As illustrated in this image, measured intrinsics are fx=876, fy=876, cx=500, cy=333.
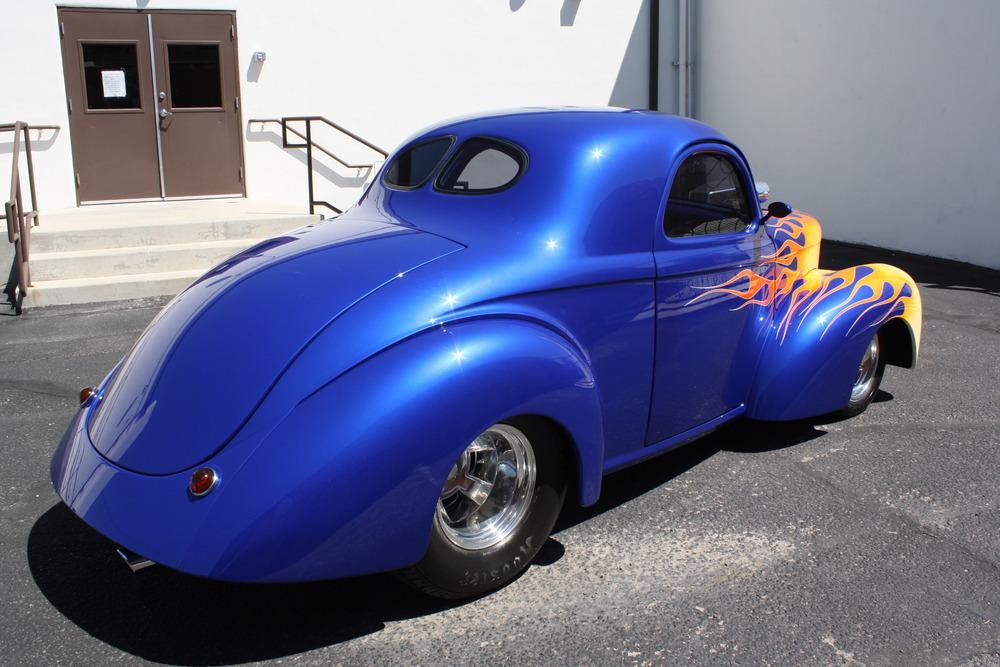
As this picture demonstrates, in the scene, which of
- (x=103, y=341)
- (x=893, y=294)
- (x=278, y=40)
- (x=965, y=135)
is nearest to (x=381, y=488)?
(x=893, y=294)

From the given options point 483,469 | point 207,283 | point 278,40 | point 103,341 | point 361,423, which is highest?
point 278,40

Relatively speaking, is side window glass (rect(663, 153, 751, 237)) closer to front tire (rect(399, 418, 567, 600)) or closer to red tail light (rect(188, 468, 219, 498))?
front tire (rect(399, 418, 567, 600))

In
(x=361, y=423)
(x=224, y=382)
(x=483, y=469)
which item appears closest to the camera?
(x=361, y=423)

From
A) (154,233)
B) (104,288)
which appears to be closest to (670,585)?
(104,288)

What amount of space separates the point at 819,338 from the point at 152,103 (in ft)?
29.1

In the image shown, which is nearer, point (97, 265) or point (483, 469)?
point (483, 469)

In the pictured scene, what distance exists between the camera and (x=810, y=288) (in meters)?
4.53

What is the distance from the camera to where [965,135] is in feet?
30.3

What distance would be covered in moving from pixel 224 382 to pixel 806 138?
10.3 m

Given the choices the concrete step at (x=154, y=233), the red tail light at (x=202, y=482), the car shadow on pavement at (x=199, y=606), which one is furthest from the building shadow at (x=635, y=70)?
the red tail light at (x=202, y=482)

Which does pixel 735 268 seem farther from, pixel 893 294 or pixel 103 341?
pixel 103 341

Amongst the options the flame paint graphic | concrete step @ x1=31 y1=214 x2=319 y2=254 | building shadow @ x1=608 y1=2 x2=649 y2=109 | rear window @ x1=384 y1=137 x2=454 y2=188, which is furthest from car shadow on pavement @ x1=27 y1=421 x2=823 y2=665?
building shadow @ x1=608 y1=2 x2=649 y2=109

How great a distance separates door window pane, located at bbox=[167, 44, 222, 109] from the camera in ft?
34.6

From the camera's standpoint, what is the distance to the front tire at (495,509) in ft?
9.70
